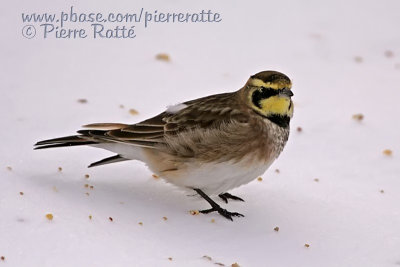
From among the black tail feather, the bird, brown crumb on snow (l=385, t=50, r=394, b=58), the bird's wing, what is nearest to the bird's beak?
the bird

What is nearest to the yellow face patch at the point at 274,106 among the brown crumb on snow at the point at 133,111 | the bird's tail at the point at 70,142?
the bird's tail at the point at 70,142

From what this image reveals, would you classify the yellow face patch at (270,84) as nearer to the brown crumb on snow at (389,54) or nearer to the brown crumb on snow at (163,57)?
the brown crumb on snow at (163,57)

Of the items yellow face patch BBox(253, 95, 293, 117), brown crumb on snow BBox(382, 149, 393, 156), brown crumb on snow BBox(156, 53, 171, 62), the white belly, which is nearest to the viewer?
the white belly

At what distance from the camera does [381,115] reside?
732 centimetres

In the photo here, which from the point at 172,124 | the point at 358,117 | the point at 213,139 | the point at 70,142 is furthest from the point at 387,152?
the point at 70,142

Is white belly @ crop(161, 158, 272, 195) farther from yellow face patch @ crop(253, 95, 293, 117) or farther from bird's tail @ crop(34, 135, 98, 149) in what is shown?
bird's tail @ crop(34, 135, 98, 149)

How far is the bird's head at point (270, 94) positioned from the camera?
512cm

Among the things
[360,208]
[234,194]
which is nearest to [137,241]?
[234,194]

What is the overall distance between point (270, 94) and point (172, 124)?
2.32 feet

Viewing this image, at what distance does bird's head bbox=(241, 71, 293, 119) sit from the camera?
5.12 metres

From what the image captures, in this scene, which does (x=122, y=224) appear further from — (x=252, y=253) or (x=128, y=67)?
(x=128, y=67)

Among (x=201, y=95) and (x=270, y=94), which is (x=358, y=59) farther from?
(x=270, y=94)

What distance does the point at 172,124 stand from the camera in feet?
17.4

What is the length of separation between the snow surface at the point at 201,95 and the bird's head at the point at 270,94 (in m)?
0.75
